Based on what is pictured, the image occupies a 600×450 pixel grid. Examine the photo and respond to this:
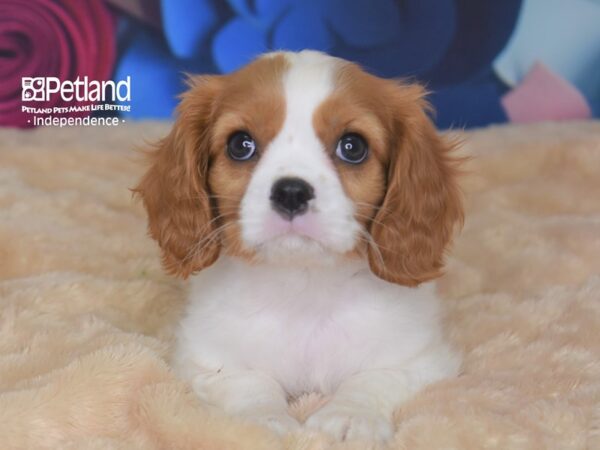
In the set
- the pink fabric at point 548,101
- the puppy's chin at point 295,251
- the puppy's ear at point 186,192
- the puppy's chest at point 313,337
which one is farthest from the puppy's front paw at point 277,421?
the pink fabric at point 548,101

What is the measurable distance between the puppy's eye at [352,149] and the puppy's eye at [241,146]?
21cm

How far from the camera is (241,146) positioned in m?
2.28

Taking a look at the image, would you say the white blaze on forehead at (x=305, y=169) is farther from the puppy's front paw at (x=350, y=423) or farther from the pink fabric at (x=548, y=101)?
the pink fabric at (x=548, y=101)

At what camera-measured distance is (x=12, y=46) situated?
519cm

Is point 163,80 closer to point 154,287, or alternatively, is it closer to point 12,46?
point 12,46

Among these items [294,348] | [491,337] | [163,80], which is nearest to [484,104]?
[163,80]

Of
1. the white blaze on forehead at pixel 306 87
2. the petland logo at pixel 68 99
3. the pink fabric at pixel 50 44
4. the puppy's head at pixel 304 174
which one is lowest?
the petland logo at pixel 68 99

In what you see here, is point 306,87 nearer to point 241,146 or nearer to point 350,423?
point 241,146

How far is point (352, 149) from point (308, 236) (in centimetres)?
28

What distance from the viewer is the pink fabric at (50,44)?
5172 mm

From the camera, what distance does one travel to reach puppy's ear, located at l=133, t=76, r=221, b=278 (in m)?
2.38

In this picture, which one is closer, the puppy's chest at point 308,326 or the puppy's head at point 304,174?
the puppy's head at point 304,174

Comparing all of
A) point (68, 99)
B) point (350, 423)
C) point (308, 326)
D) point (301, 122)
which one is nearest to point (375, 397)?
point (350, 423)

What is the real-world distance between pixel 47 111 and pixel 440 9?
90.4 inches
